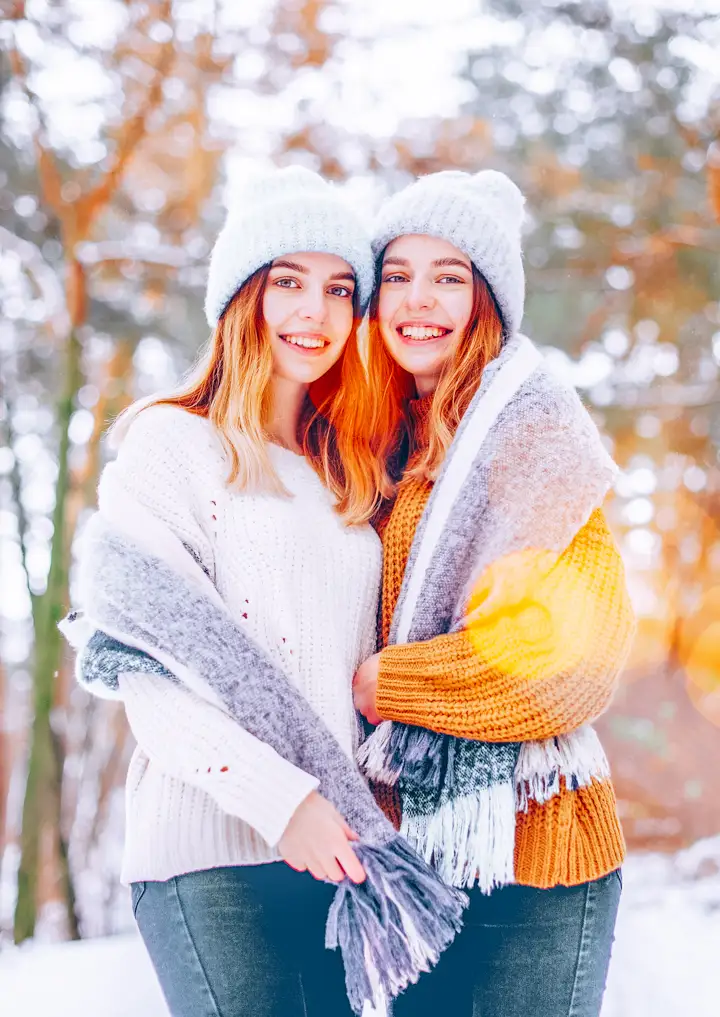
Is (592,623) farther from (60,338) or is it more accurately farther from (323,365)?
(60,338)

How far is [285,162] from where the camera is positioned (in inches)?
164

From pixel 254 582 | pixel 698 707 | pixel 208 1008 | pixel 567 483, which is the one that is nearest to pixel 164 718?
pixel 254 582

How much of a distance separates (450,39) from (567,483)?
11.0 feet

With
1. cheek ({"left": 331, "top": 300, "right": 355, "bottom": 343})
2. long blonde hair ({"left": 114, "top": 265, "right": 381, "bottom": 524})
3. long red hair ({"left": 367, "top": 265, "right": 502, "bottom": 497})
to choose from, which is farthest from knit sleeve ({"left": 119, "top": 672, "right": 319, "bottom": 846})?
cheek ({"left": 331, "top": 300, "right": 355, "bottom": 343})

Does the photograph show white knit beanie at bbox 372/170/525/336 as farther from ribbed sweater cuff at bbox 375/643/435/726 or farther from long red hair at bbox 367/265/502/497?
ribbed sweater cuff at bbox 375/643/435/726

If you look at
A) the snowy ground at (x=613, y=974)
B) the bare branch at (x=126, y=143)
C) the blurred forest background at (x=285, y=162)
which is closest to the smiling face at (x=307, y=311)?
the snowy ground at (x=613, y=974)

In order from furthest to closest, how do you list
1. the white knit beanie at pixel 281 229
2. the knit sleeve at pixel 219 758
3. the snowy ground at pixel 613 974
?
the snowy ground at pixel 613 974
the white knit beanie at pixel 281 229
the knit sleeve at pixel 219 758

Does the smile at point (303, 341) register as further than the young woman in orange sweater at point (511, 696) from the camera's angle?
Yes

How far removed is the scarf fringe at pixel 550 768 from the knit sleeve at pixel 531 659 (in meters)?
0.05

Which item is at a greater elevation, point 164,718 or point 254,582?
point 254,582

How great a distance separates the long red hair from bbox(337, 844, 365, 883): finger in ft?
2.13

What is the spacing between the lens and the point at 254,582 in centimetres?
136

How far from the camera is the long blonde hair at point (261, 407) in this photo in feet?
4.76

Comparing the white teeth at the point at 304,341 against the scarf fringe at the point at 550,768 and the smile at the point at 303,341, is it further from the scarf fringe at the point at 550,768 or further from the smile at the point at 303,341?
the scarf fringe at the point at 550,768
